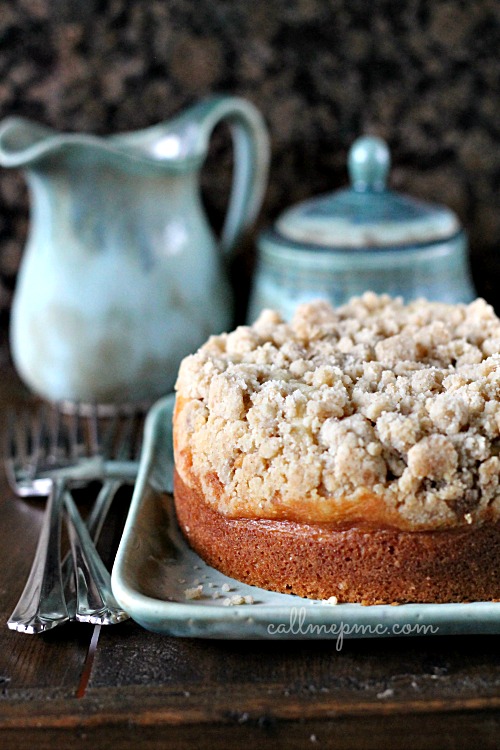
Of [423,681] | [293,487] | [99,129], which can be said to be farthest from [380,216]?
[423,681]

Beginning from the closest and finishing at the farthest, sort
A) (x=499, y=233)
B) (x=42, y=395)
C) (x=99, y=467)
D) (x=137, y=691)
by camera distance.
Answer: (x=137, y=691) < (x=99, y=467) < (x=42, y=395) < (x=499, y=233)

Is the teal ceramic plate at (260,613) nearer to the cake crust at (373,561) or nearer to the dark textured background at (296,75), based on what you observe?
the cake crust at (373,561)

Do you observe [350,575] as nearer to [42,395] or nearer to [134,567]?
[134,567]

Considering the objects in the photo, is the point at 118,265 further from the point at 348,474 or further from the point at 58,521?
the point at 348,474

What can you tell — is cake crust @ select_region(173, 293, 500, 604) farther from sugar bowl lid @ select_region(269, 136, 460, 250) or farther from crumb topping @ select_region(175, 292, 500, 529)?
sugar bowl lid @ select_region(269, 136, 460, 250)

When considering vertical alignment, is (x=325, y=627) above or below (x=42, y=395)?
above
